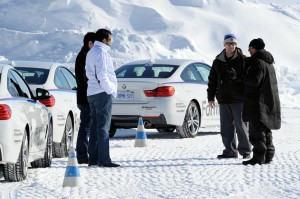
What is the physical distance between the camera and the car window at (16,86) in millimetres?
8992

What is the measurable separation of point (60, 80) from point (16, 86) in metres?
3.36

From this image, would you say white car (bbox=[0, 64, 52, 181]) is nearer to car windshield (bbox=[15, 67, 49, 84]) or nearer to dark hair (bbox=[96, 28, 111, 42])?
dark hair (bbox=[96, 28, 111, 42])

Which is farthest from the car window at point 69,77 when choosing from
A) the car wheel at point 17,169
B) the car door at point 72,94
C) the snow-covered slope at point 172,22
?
the snow-covered slope at point 172,22

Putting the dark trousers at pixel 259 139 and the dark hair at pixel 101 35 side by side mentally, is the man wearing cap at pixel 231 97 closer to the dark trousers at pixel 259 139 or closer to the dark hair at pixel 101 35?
the dark trousers at pixel 259 139

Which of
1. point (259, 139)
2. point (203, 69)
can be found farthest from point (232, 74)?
point (203, 69)

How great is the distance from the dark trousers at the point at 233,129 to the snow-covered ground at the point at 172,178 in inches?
7.1

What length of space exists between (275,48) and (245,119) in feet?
426

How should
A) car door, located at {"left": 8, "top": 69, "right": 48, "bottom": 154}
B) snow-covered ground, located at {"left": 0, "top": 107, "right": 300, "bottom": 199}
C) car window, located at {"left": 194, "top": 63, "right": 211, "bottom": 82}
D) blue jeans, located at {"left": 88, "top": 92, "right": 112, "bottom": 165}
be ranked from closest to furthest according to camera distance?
snow-covered ground, located at {"left": 0, "top": 107, "right": 300, "bottom": 199} < car door, located at {"left": 8, "top": 69, "right": 48, "bottom": 154} < blue jeans, located at {"left": 88, "top": 92, "right": 112, "bottom": 165} < car window, located at {"left": 194, "top": 63, "right": 211, "bottom": 82}

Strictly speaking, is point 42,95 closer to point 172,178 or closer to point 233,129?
point 172,178

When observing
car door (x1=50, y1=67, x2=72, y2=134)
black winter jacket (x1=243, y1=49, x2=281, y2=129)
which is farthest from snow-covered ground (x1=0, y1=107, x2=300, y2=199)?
black winter jacket (x1=243, y1=49, x2=281, y2=129)

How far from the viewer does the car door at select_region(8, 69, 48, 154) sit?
353 inches

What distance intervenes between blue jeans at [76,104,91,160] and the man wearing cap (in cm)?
185

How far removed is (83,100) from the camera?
35.5 feet

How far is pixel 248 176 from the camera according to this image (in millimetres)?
9445
